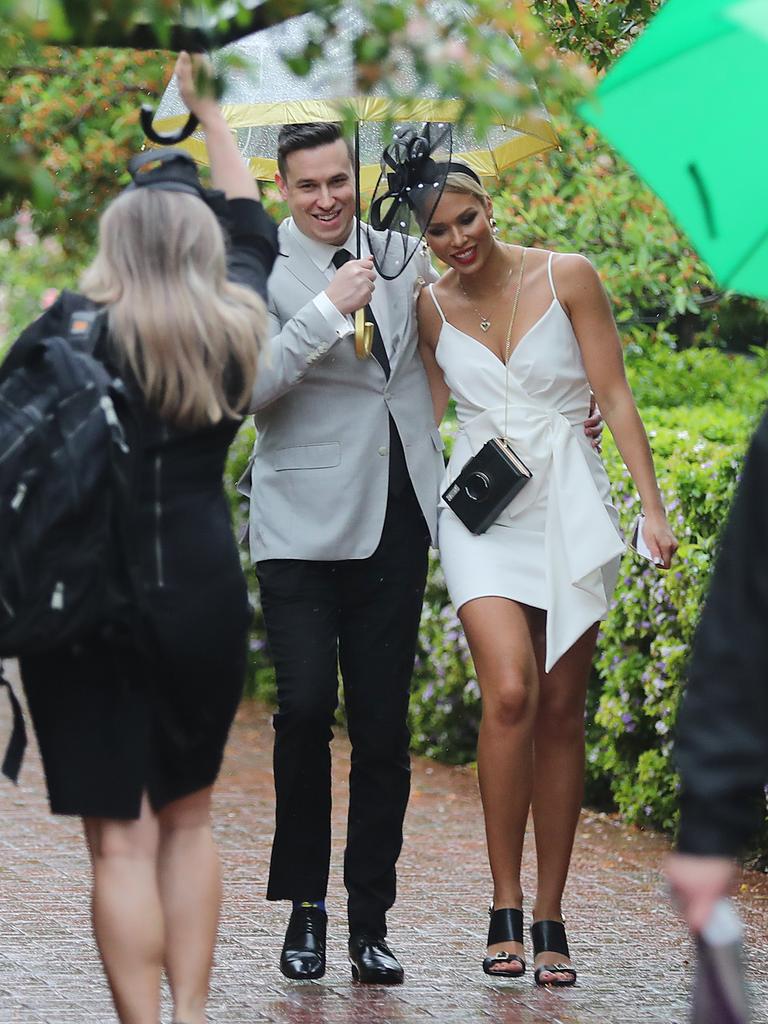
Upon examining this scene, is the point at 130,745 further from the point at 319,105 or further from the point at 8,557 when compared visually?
the point at 319,105

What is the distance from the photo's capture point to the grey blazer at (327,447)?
495cm

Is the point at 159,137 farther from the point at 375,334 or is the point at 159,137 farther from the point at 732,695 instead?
the point at 732,695

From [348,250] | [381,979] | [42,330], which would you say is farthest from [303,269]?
[381,979]

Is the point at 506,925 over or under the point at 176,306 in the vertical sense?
under

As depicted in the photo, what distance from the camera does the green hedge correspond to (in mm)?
6691

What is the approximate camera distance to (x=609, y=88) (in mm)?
3240

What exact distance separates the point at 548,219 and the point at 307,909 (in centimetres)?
474

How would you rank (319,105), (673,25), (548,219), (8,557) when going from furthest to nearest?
(548,219)
(319,105)
(8,557)
(673,25)

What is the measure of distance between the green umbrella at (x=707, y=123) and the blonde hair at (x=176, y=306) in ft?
2.83

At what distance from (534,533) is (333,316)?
0.86 metres

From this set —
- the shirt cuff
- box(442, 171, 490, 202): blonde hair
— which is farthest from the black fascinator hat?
the shirt cuff

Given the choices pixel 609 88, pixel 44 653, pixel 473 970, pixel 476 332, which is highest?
pixel 609 88

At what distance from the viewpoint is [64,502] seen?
11.3ft

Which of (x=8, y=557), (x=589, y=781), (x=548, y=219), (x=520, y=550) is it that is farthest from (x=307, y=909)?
(x=548, y=219)
